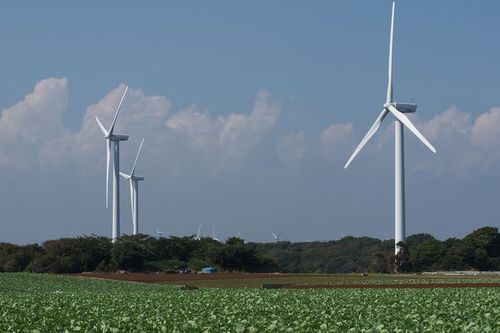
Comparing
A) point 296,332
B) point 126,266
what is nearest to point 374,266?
point 126,266

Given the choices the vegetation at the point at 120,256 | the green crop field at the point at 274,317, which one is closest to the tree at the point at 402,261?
the vegetation at the point at 120,256

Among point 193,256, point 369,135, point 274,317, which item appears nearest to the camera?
point 274,317

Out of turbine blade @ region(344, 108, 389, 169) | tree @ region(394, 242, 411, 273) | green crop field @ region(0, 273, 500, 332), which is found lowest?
green crop field @ region(0, 273, 500, 332)

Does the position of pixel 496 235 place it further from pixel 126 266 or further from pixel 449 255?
pixel 126 266

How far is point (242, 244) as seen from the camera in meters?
154

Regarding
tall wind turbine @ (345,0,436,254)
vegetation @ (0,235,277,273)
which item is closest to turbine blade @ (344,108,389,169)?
tall wind turbine @ (345,0,436,254)

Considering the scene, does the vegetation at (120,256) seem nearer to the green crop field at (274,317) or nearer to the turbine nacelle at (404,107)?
the turbine nacelle at (404,107)

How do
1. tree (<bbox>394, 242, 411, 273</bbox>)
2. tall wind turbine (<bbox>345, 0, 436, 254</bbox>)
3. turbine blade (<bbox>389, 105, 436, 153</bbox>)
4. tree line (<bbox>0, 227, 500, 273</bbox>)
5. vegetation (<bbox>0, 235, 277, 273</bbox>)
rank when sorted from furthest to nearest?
vegetation (<bbox>0, 235, 277, 273</bbox>)
tree line (<bbox>0, 227, 500, 273</bbox>)
tree (<bbox>394, 242, 411, 273</bbox>)
tall wind turbine (<bbox>345, 0, 436, 254</bbox>)
turbine blade (<bbox>389, 105, 436, 153</bbox>)

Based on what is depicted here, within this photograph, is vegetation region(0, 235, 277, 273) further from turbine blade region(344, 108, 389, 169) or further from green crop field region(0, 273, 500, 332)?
green crop field region(0, 273, 500, 332)

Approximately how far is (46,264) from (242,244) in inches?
1187

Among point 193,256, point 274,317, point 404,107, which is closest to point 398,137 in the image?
point 404,107

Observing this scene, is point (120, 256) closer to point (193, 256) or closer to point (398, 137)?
point (193, 256)

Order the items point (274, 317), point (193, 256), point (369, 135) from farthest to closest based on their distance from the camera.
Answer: point (193, 256) < point (369, 135) < point (274, 317)

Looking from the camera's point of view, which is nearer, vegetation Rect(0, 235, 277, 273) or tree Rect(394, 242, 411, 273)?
tree Rect(394, 242, 411, 273)
